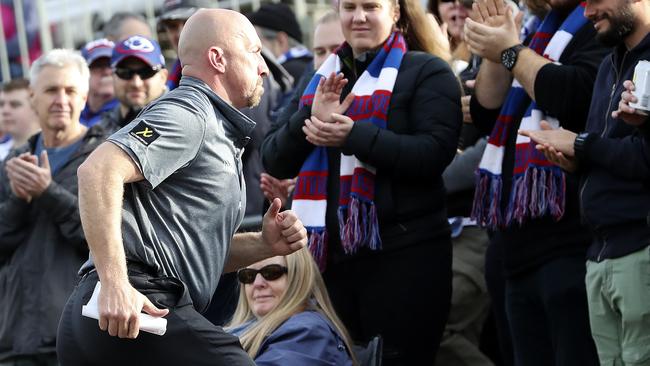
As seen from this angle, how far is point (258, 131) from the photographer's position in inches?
290

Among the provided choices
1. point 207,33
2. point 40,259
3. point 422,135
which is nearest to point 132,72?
point 40,259

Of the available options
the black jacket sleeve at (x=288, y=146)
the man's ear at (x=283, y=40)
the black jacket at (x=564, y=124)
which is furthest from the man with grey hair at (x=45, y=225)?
the black jacket at (x=564, y=124)

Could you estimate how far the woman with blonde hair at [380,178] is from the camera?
19.2ft

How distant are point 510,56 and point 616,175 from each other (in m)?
0.87

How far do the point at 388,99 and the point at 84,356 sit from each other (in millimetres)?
2376

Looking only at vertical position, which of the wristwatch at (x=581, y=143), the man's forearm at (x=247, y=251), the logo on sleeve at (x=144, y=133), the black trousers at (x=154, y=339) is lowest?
the man's forearm at (x=247, y=251)

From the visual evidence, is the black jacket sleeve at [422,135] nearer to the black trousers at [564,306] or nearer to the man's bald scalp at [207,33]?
the black trousers at [564,306]

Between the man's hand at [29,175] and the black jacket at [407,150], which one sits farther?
the man's hand at [29,175]

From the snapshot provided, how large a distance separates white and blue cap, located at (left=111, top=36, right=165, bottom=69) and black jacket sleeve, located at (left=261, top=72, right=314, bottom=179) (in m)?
1.32

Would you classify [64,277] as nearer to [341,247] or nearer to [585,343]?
[341,247]

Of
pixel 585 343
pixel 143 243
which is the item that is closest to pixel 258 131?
pixel 585 343

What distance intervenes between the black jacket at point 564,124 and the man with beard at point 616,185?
0.71ft

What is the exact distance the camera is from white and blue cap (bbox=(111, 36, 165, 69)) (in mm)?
7434

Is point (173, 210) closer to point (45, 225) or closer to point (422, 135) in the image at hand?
point (422, 135)
